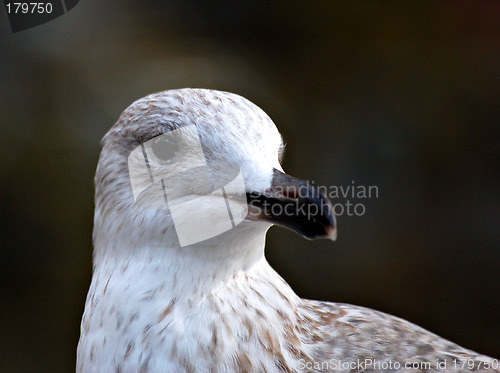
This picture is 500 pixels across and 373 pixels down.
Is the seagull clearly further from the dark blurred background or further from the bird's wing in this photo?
the dark blurred background

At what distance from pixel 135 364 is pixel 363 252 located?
1.32 meters

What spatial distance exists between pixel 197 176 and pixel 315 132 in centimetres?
125

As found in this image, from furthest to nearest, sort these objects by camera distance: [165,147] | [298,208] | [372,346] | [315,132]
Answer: [315,132], [372,346], [165,147], [298,208]

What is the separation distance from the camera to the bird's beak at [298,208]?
0.66m

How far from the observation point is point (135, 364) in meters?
0.75

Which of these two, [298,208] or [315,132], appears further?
[315,132]

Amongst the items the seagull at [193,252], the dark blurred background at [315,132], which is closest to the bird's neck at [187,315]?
the seagull at [193,252]

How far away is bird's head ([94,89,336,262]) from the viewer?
0.69 meters

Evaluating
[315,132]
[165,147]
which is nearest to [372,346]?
[165,147]

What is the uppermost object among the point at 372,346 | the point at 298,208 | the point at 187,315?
the point at 298,208

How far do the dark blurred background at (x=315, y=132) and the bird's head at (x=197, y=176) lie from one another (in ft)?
3.58

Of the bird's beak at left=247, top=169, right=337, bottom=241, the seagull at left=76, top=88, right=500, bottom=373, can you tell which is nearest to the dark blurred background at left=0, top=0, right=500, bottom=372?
the seagull at left=76, top=88, right=500, bottom=373

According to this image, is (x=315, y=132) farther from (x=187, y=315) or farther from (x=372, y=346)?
(x=187, y=315)

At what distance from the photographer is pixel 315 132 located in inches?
76.6
